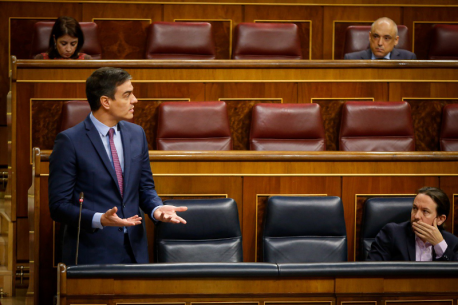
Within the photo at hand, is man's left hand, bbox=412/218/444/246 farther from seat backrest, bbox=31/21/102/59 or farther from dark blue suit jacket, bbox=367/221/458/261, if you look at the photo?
seat backrest, bbox=31/21/102/59

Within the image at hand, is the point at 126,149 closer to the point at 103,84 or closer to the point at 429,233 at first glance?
the point at 103,84

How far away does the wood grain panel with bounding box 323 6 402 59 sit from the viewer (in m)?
1.85

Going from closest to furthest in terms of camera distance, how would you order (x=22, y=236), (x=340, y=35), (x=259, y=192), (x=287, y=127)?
(x=259, y=192) → (x=22, y=236) → (x=287, y=127) → (x=340, y=35)

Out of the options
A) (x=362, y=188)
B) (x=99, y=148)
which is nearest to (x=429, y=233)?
(x=362, y=188)

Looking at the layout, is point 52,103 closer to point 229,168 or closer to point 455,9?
point 229,168

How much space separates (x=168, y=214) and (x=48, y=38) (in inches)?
38.6

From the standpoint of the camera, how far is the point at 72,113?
1209mm

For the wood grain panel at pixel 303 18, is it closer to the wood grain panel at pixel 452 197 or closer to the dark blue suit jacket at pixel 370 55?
the dark blue suit jacket at pixel 370 55

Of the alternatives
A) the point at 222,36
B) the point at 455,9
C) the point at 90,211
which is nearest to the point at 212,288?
the point at 90,211

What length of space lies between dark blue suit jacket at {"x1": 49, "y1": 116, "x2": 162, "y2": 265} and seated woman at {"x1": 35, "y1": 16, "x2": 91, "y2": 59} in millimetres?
655

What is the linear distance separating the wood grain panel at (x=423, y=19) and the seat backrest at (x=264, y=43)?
43cm

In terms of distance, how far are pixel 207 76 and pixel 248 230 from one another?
17.8 inches

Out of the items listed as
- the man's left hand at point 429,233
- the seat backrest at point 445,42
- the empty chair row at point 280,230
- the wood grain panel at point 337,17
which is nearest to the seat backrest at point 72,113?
the empty chair row at point 280,230

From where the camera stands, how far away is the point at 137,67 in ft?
4.34
